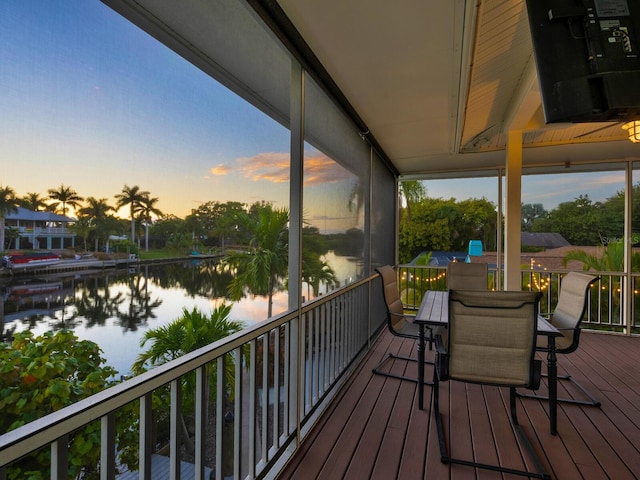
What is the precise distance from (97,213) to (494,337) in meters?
2.16

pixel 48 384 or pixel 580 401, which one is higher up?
pixel 48 384

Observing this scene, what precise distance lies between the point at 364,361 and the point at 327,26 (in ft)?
10.4

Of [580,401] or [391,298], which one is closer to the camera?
[580,401]

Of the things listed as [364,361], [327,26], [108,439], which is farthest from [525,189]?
[108,439]

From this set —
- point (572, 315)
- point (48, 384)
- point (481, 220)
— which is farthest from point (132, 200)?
point (481, 220)

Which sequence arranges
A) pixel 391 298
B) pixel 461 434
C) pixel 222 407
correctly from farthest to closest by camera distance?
pixel 391 298 → pixel 461 434 → pixel 222 407

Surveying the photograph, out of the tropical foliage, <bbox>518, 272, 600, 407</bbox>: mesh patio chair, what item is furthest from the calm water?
<bbox>518, 272, 600, 407</bbox>: mesh patio chair

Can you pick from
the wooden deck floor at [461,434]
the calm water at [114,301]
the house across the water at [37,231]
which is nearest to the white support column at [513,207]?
the wooden deck floor at [461,434]

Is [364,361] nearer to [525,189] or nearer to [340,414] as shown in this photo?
[340,414]

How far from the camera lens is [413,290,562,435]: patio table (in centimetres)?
229

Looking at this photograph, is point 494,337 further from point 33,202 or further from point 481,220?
point 481,220

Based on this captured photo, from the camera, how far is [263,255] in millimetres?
1886

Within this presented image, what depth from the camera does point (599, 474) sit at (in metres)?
1.90

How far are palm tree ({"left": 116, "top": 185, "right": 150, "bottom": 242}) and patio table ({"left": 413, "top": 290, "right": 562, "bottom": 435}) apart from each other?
2041mm
